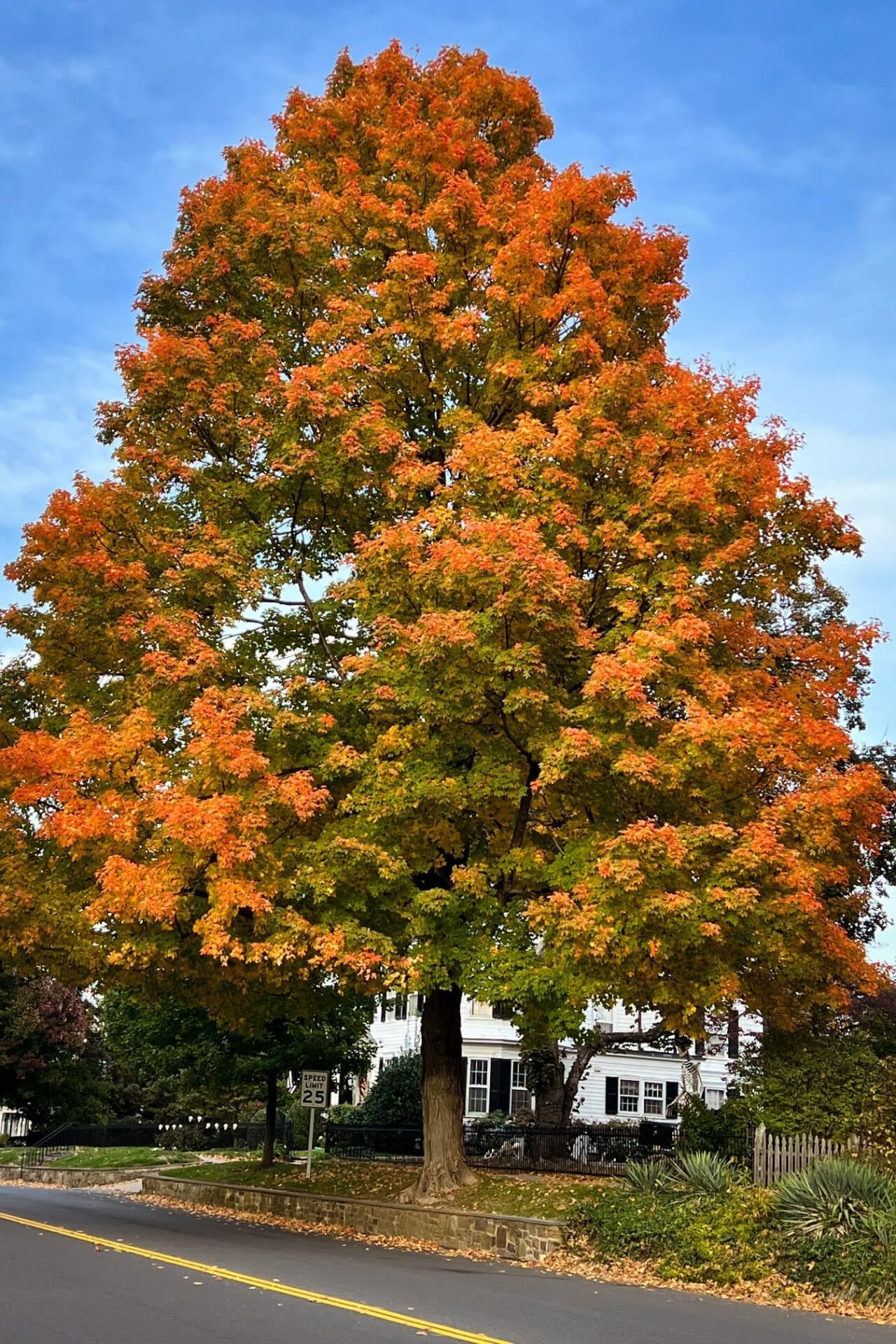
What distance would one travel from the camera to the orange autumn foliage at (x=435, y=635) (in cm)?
1468

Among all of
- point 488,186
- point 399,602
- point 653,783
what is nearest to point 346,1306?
point 653,783

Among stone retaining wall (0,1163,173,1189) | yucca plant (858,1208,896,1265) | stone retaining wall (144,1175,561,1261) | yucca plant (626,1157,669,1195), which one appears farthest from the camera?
stone retaining wall (0,1163,173,1189)

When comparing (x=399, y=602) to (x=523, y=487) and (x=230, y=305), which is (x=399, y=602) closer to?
(x=523, y=487)

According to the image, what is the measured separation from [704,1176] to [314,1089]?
37.7 ft

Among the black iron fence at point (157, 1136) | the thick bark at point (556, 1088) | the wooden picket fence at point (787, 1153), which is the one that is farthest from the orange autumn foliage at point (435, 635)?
the black iron fence at point (157, 1136)

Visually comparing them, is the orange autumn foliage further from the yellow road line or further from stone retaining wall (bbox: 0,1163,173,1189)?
stone retaining wall (bbox: 0,1163,173,1189)

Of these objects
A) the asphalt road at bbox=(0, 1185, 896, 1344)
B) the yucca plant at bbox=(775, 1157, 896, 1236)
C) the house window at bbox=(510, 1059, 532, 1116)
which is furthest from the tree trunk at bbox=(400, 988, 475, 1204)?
the house window at bbox=(510, 1059, 532, 1116)

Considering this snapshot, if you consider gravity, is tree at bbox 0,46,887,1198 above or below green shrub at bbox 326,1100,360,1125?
above

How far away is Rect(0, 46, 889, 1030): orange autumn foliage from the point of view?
14.7m

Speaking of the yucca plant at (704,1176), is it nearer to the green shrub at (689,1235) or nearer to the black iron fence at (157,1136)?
the green shrub at (689,1235)

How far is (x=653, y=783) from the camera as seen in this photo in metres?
14.4

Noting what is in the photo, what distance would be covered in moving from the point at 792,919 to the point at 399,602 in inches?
256

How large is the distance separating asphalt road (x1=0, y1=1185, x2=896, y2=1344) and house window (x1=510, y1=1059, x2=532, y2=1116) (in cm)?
2783

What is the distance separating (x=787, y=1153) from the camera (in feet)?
52.1
